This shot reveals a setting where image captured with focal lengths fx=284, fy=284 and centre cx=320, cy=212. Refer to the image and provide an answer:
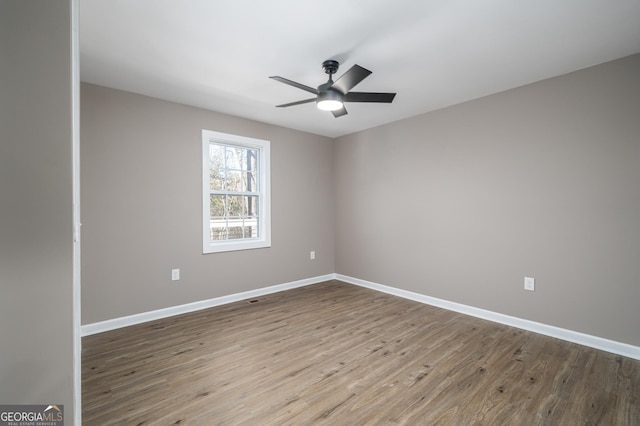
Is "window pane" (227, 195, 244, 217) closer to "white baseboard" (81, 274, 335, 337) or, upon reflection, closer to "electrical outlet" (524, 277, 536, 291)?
"white baseboard" (81, 274, 335, 337)

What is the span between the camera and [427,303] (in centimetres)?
371

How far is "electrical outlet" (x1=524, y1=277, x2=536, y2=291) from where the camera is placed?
288cm

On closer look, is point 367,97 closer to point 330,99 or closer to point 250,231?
point 330,99

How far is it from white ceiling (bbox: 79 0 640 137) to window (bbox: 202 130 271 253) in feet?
2.84

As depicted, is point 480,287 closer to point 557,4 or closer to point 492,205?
point 492,205

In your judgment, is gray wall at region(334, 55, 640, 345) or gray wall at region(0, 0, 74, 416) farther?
gray wall at region(334, 55, 640, 345)

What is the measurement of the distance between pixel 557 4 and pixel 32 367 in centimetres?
308

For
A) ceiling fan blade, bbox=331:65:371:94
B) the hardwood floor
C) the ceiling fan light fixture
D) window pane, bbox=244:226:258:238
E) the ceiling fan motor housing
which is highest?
the ceiling fan motor housing

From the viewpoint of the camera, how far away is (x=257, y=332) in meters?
2.86

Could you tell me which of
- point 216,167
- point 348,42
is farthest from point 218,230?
point 348,42

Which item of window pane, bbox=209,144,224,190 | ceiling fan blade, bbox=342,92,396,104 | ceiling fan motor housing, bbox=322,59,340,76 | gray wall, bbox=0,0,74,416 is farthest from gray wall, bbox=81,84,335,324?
gray wall, bbox=0,0,74,416

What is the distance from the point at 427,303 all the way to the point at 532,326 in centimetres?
112

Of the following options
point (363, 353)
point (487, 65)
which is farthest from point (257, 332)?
point (487, 65)

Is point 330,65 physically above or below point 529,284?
above
